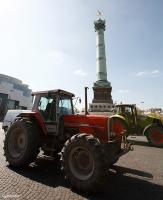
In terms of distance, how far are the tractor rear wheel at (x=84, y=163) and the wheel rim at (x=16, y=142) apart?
7.30 feet

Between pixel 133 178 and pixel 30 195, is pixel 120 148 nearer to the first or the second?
pixel 133 178

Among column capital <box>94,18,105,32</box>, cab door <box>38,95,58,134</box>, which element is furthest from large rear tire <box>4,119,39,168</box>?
column capital <box>94,18,105,32</box>

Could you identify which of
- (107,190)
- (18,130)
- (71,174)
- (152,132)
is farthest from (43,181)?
(152,132)

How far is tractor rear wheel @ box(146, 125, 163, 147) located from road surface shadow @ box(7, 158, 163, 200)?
629cm

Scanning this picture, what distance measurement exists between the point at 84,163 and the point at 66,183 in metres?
0.73

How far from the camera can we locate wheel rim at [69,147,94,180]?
5.60 meters

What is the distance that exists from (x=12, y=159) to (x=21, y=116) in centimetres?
154

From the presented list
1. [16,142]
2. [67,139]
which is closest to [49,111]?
[67,139]

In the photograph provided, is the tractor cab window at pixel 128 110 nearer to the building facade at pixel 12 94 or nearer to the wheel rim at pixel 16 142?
the wheel rim at pixel 16 142

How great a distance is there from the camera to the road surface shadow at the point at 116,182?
16.9 feet

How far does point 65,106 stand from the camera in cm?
775

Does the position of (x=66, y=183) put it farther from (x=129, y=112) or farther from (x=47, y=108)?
(x=129, y=112)

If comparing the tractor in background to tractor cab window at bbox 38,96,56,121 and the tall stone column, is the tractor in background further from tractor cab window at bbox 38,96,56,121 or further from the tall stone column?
the tall stone column

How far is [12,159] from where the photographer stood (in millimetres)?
7141
